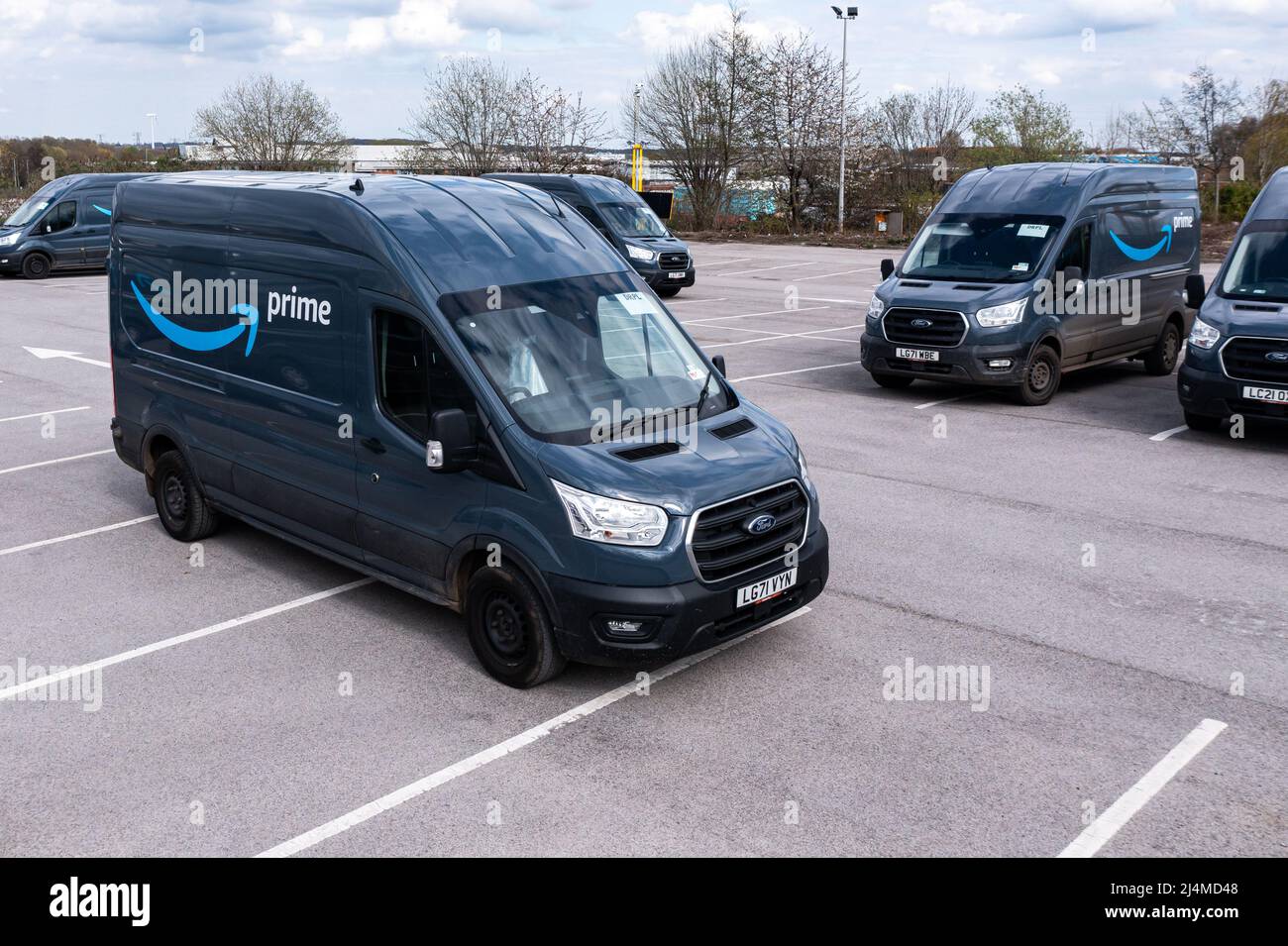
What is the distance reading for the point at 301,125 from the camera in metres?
50.2

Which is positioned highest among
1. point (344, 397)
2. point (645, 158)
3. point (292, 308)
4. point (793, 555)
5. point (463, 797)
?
point (645, 158)

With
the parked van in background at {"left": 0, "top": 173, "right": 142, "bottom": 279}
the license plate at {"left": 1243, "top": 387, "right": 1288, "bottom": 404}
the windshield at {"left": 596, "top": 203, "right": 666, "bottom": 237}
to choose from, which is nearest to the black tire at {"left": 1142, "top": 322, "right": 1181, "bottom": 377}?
the license plate at {"left": 1243, "top": 387, "right": 1288, "bottom": 404}

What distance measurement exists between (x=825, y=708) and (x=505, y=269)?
2886 millimetres

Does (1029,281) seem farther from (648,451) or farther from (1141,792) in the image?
(1141,792)

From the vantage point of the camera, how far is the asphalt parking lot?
4.88 metres

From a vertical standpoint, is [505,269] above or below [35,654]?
above

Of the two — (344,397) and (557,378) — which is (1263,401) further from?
(344,397)

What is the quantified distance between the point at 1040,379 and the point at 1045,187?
7.53 feet

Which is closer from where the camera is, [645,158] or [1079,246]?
[1079,246]

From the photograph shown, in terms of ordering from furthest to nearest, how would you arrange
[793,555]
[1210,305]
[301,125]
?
[301,125] → [1210,305] → [793,555]

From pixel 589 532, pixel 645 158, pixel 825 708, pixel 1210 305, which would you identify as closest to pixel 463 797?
pixel 589 532

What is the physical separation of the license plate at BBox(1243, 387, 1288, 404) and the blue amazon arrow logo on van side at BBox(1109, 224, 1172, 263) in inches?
141

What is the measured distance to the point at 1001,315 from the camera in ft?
42.2

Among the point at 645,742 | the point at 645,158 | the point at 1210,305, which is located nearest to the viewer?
the point at 645,742
